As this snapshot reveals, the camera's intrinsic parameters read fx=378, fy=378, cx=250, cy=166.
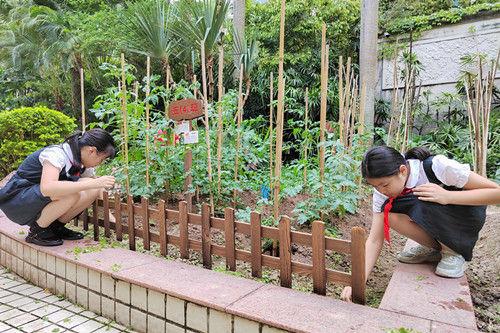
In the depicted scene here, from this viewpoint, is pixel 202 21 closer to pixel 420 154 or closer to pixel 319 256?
pixel 420 154

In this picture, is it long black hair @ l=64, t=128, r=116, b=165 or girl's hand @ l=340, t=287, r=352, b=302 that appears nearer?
girl's hand @ l=340, t=287, r=352, b=302

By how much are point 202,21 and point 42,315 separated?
2.55 meters

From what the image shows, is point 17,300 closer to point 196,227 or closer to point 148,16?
point 196,227

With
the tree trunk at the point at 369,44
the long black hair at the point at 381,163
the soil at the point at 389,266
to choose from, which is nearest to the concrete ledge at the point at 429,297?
the soil at the point at 389,266

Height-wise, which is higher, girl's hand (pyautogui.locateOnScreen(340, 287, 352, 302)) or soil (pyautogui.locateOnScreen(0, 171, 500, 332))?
girl's hand (pyautogui.locateOnScreen(340, 287, 352, 302))

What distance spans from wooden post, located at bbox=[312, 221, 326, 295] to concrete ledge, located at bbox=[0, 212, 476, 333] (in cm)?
7

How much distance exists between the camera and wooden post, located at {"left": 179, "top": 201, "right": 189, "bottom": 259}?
7.81 ft

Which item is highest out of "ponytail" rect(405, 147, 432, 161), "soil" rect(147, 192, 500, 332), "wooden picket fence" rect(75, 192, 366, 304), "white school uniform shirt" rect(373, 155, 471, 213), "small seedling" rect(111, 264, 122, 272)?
"ponytail" rect(405, 147, 432, 161)

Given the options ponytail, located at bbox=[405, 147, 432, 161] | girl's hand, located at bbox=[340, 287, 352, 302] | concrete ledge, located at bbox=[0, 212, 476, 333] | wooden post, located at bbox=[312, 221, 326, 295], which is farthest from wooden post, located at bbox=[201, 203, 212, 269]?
ponytail, located at bbox=[405, 147, 432, 161]

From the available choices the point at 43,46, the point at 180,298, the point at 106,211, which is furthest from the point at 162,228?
the point at 43,46

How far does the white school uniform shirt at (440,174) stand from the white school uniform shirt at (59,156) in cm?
199

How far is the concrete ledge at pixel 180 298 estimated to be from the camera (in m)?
1.60

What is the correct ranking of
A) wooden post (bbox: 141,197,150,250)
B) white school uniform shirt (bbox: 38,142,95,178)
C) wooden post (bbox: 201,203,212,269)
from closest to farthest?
wooden post (bbox: 201,203,212,269)
white school uniform shirt (bbox: 38,142,95,178)
wooden post (bbox: 141,197,150,250)

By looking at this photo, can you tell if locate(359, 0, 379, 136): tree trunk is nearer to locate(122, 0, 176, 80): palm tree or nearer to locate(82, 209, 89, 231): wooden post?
locate(122, 0, 176, 80): palm tree
